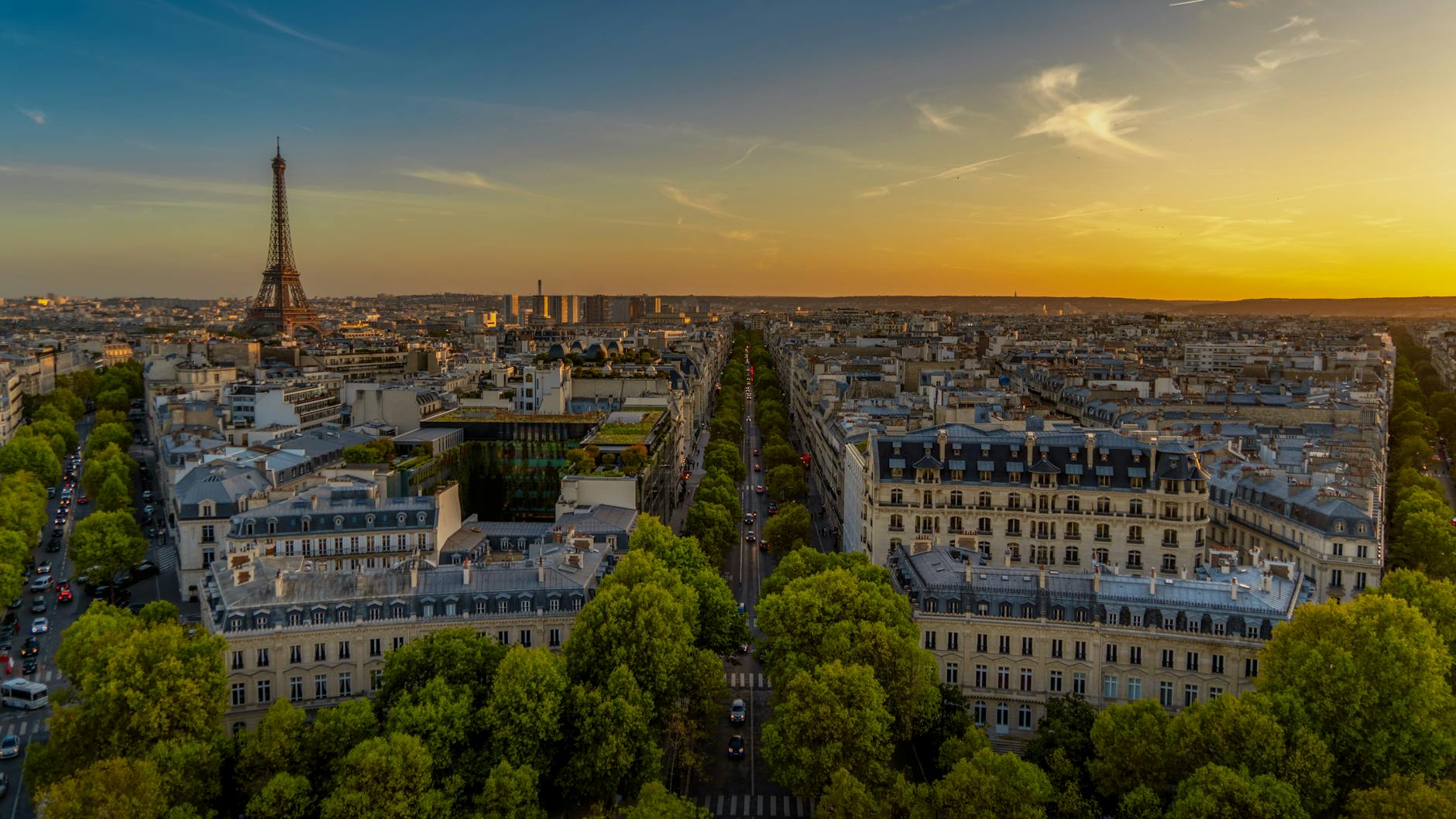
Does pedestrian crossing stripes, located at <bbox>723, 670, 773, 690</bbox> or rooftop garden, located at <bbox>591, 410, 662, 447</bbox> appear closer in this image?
pedestrian crossing stripes, located at <bbox>723, 670, 773, 690</bbox>

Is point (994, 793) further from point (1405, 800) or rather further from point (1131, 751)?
point (1405, 800)

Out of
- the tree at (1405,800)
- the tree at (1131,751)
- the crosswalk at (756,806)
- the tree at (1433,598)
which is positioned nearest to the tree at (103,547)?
the crosswalk at (756,806)

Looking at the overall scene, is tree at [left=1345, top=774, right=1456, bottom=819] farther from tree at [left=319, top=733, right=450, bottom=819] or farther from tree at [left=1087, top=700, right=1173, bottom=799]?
tree at [left=319, top=733, right=450, bottom=819]

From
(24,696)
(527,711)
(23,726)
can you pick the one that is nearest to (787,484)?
(527,711)

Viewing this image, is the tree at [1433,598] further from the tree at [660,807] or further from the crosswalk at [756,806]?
the tree at [660,807]

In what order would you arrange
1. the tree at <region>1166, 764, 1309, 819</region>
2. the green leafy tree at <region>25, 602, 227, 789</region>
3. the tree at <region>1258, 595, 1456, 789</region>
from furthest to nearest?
1. the green leafy tree at <region>25, 602, 227, 789</region>
2. the tree at <region>1258, 595, 1456, 789</region>
3. the tree at <region>1166, 764, 1309, 819</region>

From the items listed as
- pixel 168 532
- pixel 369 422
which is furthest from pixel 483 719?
pixel 369 422

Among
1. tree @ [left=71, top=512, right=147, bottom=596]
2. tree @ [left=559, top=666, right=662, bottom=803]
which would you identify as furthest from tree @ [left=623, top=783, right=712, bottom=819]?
tree @ [left=71, top=512, right=147, bottom=596]
